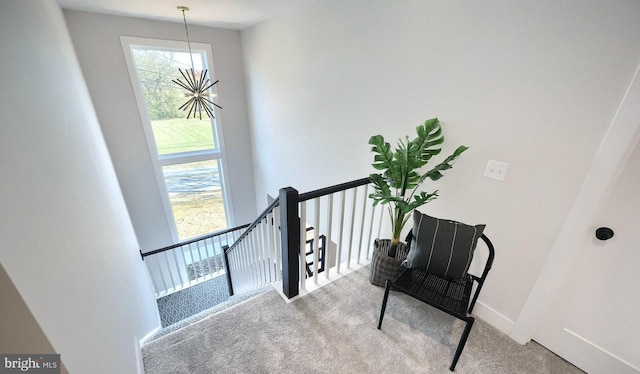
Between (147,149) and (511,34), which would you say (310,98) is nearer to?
(511,34)


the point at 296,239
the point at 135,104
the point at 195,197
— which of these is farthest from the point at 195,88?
the point at 296,239

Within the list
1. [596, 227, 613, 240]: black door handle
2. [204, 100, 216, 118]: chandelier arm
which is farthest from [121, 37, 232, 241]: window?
[596, 227, 613, 240]: black door handle

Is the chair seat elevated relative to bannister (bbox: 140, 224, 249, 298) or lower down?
elevated

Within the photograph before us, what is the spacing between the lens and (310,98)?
301cm

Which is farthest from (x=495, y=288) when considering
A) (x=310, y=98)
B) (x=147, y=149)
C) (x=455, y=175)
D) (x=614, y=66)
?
(x=147, y=149)

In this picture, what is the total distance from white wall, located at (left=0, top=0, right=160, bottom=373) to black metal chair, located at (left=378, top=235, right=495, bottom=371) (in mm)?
1474

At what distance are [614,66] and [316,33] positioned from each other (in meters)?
2.38

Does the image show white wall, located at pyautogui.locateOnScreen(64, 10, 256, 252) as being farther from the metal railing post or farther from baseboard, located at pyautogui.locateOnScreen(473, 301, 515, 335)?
baseboard, located at pyautogui.locateOnScreen(473, 301, 515, 335)

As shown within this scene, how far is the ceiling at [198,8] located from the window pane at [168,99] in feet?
1.92

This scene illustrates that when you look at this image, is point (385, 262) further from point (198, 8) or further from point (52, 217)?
point (198, 8)

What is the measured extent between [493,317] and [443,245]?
850 millimetres

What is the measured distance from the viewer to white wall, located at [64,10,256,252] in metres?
3.30

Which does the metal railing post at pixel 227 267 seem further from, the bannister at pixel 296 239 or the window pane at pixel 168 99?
the window pane at pixel 168 99

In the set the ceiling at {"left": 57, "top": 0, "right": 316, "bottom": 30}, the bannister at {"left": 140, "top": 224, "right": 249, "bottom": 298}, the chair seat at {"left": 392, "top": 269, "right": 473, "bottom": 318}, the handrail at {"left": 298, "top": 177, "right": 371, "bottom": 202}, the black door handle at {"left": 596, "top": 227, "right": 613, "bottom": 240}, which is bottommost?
the bannister at {"left": 140, "top": 224, "right": 249, "bottom": 298}
